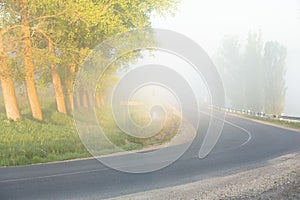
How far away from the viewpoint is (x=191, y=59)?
8.98 meters

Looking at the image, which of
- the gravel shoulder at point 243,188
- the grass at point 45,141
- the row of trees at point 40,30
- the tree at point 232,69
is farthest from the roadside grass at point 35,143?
the tree at point 232,69

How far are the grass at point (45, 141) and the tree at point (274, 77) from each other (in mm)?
38784

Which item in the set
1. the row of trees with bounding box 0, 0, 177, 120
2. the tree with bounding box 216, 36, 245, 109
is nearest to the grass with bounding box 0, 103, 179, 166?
the row of trees with bounding box 0, 0, 177, 120

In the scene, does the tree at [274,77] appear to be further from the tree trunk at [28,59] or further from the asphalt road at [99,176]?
the asphalt road at [99,176]

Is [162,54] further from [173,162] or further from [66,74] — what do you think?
[66,74]

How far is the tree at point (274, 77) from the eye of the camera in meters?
56.1

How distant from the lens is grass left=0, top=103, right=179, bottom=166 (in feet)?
43.1

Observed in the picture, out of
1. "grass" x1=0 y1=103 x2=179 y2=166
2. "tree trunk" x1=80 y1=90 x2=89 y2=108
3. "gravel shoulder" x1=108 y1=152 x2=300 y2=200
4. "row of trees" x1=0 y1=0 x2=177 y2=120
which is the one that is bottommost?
"gravel shoulder" x1=108 y1=152 x2=300 y2=200

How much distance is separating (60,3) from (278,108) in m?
45.7

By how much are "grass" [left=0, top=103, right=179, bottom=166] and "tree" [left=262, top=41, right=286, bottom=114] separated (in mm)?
38784

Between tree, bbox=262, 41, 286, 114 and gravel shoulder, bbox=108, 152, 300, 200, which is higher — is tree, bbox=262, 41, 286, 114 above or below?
above

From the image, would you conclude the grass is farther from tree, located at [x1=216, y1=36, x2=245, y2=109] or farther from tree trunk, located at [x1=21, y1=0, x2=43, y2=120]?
tree, located at [x1=216, y1=36, x2=245, y2=109]

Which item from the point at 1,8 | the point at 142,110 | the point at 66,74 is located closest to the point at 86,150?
the point at 142,110

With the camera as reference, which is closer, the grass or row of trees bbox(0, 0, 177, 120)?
the grass
